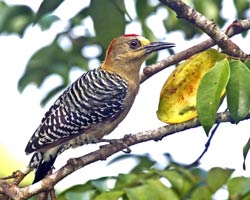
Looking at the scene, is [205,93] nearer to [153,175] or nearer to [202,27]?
[153,175]

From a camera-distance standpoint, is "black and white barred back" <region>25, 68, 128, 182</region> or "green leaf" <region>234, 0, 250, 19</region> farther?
"black and white barred back" <region>25, 68, 128, 182</region>

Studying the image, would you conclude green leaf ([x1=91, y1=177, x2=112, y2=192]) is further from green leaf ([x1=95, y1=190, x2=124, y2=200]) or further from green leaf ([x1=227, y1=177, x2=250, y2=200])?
green leaf ([x1=227, y1=177, x2=250, y2=200])

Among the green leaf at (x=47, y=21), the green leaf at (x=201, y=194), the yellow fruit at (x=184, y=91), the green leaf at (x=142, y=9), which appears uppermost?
the green leaf at (x=47, y=21)

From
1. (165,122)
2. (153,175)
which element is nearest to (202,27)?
(165,122)

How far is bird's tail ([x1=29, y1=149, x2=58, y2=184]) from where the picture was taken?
3914 millimetres

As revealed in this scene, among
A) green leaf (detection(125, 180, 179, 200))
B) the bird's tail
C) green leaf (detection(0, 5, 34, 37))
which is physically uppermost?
green leaf (detection(0, 5, 34, 37))

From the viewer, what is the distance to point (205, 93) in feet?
8.26

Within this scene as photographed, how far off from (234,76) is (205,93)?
5.6 inches

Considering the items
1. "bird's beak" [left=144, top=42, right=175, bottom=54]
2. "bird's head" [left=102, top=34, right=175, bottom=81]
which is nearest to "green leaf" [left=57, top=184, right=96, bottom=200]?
"bird's beak" [left=144, top=42, right=175, bottom=54]

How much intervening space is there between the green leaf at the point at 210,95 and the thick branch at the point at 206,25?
20.1 inches

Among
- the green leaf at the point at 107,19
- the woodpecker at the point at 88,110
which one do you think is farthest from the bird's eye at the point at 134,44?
the green leaf at the point at 107,19

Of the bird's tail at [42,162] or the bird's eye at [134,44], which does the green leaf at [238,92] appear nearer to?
the bird's tail at [42,162]

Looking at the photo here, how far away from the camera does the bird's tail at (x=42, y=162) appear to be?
12.8 feet

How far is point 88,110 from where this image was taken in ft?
14.2
